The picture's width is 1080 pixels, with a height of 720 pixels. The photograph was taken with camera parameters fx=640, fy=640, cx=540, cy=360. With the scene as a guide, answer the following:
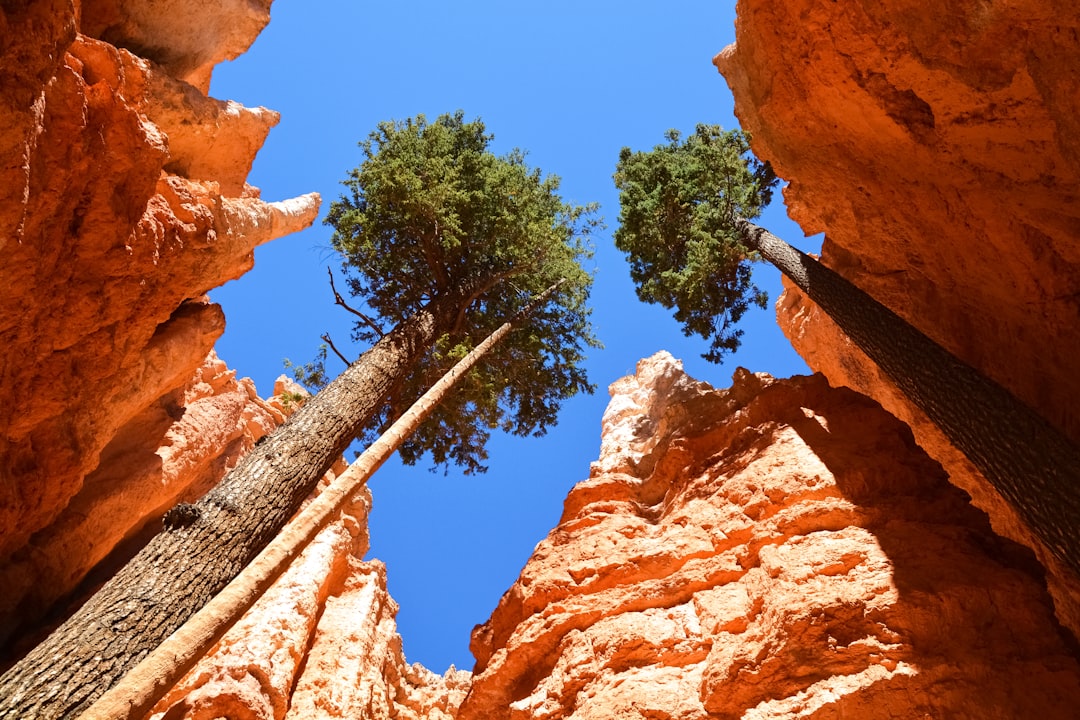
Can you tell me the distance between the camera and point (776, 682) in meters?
6.35

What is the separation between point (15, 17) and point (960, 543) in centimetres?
962

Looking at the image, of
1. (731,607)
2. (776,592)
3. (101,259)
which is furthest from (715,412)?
(101,259)

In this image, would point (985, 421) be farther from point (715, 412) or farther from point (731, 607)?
point (715, 412)

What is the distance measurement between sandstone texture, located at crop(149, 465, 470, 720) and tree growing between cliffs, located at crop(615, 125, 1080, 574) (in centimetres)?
857

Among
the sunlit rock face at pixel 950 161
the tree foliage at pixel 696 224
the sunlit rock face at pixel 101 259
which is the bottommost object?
the sunlit rock face at pixel 101 259

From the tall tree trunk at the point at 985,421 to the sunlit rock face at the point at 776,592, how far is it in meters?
1.36

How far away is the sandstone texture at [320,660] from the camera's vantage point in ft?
27.6

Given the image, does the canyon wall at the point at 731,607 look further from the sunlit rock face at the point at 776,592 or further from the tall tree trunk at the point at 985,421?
the tall tree trunk at the point at 985,421

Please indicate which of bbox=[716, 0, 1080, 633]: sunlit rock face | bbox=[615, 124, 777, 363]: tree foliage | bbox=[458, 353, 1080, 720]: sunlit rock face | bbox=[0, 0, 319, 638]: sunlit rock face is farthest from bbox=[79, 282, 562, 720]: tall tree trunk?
bbox=[615, 124, 777, 363]: tree foliage

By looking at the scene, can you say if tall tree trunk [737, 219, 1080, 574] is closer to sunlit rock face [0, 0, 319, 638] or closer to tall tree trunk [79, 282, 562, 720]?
tall tree trunk [79, 282, 562, 720]

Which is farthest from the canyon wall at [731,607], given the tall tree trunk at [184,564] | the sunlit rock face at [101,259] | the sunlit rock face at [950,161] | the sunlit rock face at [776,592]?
the tall tree trunk at [184,564]

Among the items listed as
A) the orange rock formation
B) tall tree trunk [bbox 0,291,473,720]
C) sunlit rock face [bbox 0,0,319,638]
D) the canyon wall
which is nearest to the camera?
tall tree trunk [bbox 0,291,473,720]

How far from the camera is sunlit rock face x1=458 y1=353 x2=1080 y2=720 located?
19.5 ft

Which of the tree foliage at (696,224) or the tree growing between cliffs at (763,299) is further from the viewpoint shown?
the tree foliage at (696,224)
